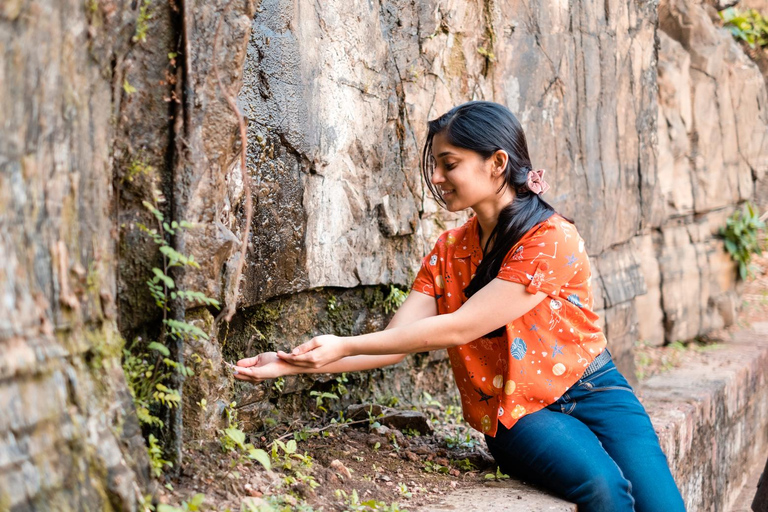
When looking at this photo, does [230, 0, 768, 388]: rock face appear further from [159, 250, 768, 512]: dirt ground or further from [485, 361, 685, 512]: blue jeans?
[485, 361, 685, 512]: blue jeans

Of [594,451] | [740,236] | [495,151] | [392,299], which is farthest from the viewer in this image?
[740,236]

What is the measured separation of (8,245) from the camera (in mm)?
1495

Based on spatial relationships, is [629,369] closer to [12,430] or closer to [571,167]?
[571,167]

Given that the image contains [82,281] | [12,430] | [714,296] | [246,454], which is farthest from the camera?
[714,296]

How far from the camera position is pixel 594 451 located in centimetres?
262

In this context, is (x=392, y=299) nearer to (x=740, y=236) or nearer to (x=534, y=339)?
(x=534, y=339)

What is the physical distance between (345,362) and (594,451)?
0.92m

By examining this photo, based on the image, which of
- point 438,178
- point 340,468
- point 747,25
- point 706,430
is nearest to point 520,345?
point 438,178

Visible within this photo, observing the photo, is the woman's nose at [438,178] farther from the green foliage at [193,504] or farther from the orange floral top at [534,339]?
the green foliage at [193,504]

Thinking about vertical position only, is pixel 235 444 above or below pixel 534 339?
below

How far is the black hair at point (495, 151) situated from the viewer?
2.73 meters

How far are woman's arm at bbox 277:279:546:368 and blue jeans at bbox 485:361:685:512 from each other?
0.40 m

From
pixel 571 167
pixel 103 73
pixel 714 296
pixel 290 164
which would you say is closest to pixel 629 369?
pixel 571 167

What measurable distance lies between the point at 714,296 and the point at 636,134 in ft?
8.26
